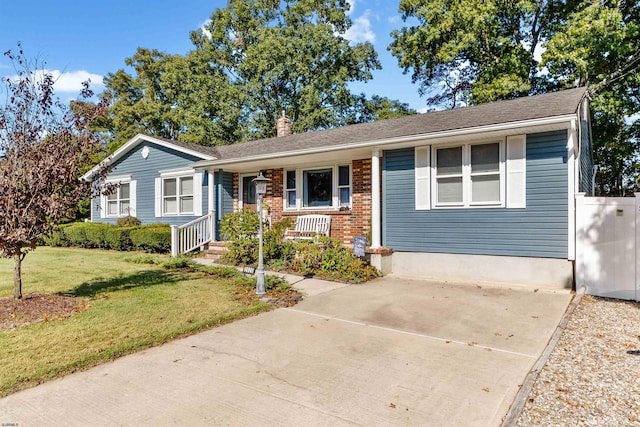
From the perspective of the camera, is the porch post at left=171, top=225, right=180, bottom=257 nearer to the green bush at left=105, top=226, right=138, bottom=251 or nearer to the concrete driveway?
the green bush at left=105, top=226, right=138, bottom=251

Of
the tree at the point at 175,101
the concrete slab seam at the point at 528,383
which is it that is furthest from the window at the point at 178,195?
the concrete slab seam at the point at 528,383

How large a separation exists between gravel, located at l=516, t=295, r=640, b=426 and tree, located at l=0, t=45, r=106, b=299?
19.9 feet

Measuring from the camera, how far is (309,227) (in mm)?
11219

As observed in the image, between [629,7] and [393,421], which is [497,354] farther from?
[629,7]

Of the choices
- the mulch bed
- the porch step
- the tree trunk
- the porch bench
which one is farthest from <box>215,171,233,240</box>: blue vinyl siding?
the tree trunk

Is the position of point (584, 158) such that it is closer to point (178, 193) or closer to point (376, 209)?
point (376, 209)

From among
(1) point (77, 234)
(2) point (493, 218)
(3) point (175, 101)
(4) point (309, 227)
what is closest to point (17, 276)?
(4) point (309, 227)

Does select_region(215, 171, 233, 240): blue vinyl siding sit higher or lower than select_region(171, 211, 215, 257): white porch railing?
higher

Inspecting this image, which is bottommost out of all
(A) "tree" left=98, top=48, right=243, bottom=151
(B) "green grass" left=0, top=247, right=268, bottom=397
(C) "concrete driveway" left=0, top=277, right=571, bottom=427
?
(C) "concrete driveway" left=0, top=277, right=571, bottom=427

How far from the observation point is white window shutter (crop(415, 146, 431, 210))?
A: 28.0 feet

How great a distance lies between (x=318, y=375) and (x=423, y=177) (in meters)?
6.13

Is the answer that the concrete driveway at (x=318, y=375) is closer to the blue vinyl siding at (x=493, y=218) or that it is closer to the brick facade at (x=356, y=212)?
the blue vinyl siding at (x=493, y=218)

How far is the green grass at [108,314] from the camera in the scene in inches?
146

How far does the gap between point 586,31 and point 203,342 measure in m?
16.6
